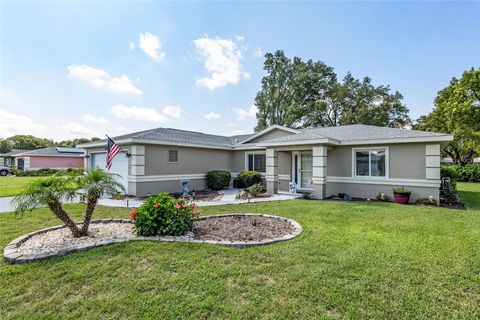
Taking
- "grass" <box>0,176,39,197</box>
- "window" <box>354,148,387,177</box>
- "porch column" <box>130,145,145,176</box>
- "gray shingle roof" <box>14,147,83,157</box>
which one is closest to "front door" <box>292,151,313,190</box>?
"window" <box>354,148,387,177</box>

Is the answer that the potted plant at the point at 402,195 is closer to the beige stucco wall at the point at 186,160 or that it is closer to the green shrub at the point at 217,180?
the green shrub at the point at 217,180

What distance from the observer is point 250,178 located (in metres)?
A: 14.4

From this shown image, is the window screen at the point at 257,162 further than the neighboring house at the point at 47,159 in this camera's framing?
No

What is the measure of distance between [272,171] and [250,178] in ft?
6.67

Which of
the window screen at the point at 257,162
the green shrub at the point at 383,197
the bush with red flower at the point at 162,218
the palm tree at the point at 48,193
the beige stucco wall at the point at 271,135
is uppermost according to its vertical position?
the beige stucco wall at the point at 271,135

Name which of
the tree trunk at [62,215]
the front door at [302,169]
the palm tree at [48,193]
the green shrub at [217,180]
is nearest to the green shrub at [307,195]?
the front door at [302,169]

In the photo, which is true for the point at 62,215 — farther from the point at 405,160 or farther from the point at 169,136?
the point at 405,160

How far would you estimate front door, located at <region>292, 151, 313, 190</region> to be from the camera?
12688mm

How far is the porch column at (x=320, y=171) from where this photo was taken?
11156mm

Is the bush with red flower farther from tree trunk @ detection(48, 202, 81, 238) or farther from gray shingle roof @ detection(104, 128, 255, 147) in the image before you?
gray shingle roof @ detection(104, 128, 255, 147)

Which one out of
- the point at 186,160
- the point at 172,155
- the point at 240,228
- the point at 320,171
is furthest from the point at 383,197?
the point at 172,155

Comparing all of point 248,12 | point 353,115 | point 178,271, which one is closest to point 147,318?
point 178,271

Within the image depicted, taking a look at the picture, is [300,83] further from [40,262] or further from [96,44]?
[40,262]

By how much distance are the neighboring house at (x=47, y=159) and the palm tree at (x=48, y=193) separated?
1256 inches
